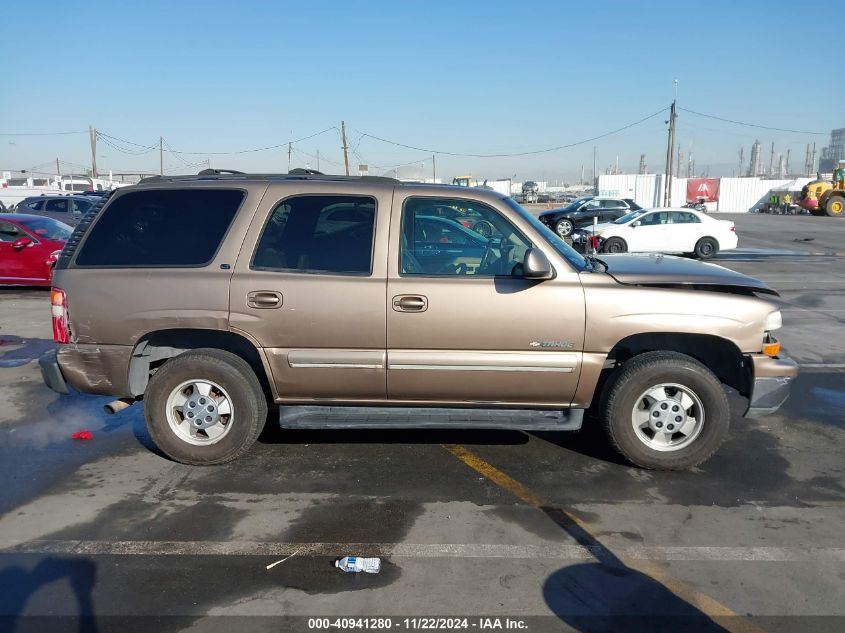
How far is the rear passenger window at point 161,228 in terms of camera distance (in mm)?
4863

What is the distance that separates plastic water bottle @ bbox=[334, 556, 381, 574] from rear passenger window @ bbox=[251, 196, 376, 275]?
6.24 ft

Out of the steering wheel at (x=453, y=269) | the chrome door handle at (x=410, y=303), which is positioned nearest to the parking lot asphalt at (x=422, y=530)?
the chrome door handle at (x=410, y=303)

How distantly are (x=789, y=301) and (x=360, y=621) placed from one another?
1136 cm

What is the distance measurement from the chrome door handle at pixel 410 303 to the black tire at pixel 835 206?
1846 inches

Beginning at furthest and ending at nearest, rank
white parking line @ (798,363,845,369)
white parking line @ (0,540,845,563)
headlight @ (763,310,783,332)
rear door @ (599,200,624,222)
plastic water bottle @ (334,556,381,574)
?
rear door @ (599,200,624,222) → white parking line @ (798,363,845,369) → headlight @ (763,310,783,332) → white parking line @ (0,540,845,563) → plastic water bottle @ (334,556,381,574)

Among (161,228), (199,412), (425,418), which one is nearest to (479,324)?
(425,418)

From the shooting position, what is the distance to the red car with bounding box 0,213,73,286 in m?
13.2

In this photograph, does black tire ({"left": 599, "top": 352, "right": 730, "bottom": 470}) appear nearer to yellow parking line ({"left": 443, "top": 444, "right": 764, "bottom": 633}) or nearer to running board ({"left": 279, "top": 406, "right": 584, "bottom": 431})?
running board ({"left": 279, "top": 406, "right": 584, "bottom": 431})

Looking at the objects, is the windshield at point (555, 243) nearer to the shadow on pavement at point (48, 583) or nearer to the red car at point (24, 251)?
the shadow on pavement at point (48, 583)

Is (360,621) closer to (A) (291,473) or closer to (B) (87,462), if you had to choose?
(A) (291,473)

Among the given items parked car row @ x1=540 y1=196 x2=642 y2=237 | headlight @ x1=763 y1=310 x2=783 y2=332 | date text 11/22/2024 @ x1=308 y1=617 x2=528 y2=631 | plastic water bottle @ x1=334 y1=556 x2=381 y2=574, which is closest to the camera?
date text 11/22/2024 @ x1=308 y1=617 x2=528 y2=631

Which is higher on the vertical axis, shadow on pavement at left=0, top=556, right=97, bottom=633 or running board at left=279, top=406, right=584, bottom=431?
running board at left=279, top=406, right=584, bottom=431

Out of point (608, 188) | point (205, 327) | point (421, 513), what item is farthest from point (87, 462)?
point (608, 188)

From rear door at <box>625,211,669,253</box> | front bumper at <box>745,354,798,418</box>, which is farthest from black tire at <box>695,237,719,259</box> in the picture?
front bumper at <box>745,354,798,418</box>
